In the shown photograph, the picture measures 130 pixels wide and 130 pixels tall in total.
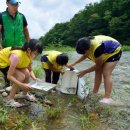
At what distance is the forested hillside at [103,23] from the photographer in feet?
145

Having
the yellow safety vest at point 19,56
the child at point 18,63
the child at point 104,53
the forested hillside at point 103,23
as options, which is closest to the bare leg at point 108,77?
the child at point 104,53

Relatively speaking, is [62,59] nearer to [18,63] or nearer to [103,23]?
[18,63]

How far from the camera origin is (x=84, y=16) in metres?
56.7

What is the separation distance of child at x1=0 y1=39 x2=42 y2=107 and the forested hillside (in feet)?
120

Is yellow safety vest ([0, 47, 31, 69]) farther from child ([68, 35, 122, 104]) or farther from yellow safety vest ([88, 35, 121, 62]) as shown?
yellow safety vest ([88, 35, 121, 62])

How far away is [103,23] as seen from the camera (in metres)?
50.1

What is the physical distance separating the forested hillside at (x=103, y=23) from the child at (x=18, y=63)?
36452 mm

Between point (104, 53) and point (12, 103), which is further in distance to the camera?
point (104, 53)

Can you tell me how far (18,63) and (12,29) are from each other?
38.8 inches

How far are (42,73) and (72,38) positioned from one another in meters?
43.2

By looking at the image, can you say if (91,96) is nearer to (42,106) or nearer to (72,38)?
(42,106)

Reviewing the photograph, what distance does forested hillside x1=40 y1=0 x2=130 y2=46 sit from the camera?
4428 centimetres

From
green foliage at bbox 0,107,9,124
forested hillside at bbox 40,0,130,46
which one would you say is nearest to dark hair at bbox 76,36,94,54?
green foliage at bbox 0,107,9,124

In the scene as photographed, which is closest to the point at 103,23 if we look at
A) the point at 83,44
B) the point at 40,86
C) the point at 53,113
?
the point at 83,44
